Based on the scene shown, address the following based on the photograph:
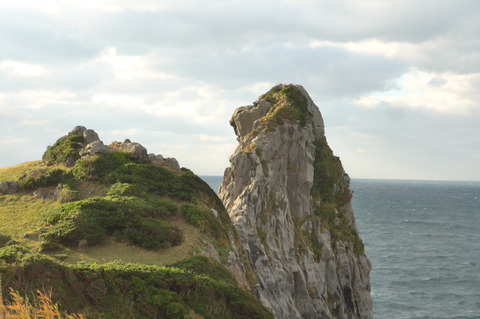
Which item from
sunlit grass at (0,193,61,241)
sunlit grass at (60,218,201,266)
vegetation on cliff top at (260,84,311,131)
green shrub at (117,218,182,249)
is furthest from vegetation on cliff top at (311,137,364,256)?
sunlit grass at (0,193,61,241)

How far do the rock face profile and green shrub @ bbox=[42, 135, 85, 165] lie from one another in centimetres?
1501

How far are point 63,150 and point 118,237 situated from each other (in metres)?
15.3

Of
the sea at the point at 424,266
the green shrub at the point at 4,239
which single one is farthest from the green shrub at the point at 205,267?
the sea at the point at 424,266

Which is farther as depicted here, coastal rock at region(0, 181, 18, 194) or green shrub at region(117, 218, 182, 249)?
coastal rock at region(0, 181, 18, 194)

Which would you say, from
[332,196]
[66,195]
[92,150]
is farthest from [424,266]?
[66,195]

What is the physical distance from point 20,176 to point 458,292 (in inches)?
2645

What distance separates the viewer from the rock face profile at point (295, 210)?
133 feet

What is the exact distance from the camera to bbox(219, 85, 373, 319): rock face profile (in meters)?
40.5

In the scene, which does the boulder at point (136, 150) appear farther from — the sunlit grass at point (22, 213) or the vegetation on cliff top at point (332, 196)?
the vegetation on cliff top at point (332, 196)

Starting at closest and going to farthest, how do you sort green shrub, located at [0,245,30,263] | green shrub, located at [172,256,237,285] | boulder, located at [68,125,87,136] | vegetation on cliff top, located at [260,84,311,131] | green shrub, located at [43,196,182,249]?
green shrub, located at [0,245,30,263] < green shrub, located at [172,256,237,285] < green shrub, located at [43,196,182,249] < boulder, located at [68,125,87,136] < vegetation on cliff top, located at [260,84,311,131]

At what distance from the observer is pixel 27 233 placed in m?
25.7

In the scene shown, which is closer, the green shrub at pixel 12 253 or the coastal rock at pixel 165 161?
the green shrub at pixel 12 253

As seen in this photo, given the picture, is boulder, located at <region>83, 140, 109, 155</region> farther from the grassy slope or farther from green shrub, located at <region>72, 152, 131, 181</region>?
the grassy slope

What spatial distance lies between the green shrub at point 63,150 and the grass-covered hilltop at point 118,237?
0.10m
